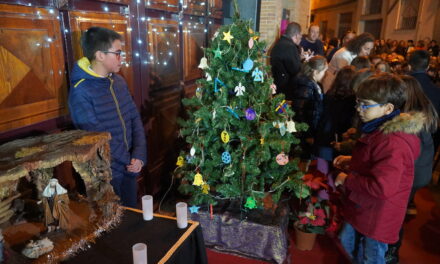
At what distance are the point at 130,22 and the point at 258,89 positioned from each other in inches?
58.3

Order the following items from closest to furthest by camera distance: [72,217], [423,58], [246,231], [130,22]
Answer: [72,217], [246,231], [130,22], [423,58]

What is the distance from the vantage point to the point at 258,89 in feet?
8.38

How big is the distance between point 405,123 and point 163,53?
8.85 feet

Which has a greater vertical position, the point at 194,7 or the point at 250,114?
the point at 194,7

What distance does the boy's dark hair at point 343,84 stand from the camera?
303 centimetres

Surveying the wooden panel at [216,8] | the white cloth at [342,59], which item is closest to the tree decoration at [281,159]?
the white cloth at [342,59]

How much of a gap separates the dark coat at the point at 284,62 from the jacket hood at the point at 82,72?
369 centimetres

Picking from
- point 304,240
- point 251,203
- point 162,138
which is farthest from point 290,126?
point 162,138

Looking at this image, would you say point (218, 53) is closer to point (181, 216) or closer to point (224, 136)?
point (224, 136)

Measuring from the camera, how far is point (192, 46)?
173 inches

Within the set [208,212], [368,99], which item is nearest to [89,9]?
[208,212]

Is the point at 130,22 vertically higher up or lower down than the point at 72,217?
higher up

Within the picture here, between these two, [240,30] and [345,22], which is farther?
[345,22]

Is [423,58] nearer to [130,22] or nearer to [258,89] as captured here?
[258,89]
